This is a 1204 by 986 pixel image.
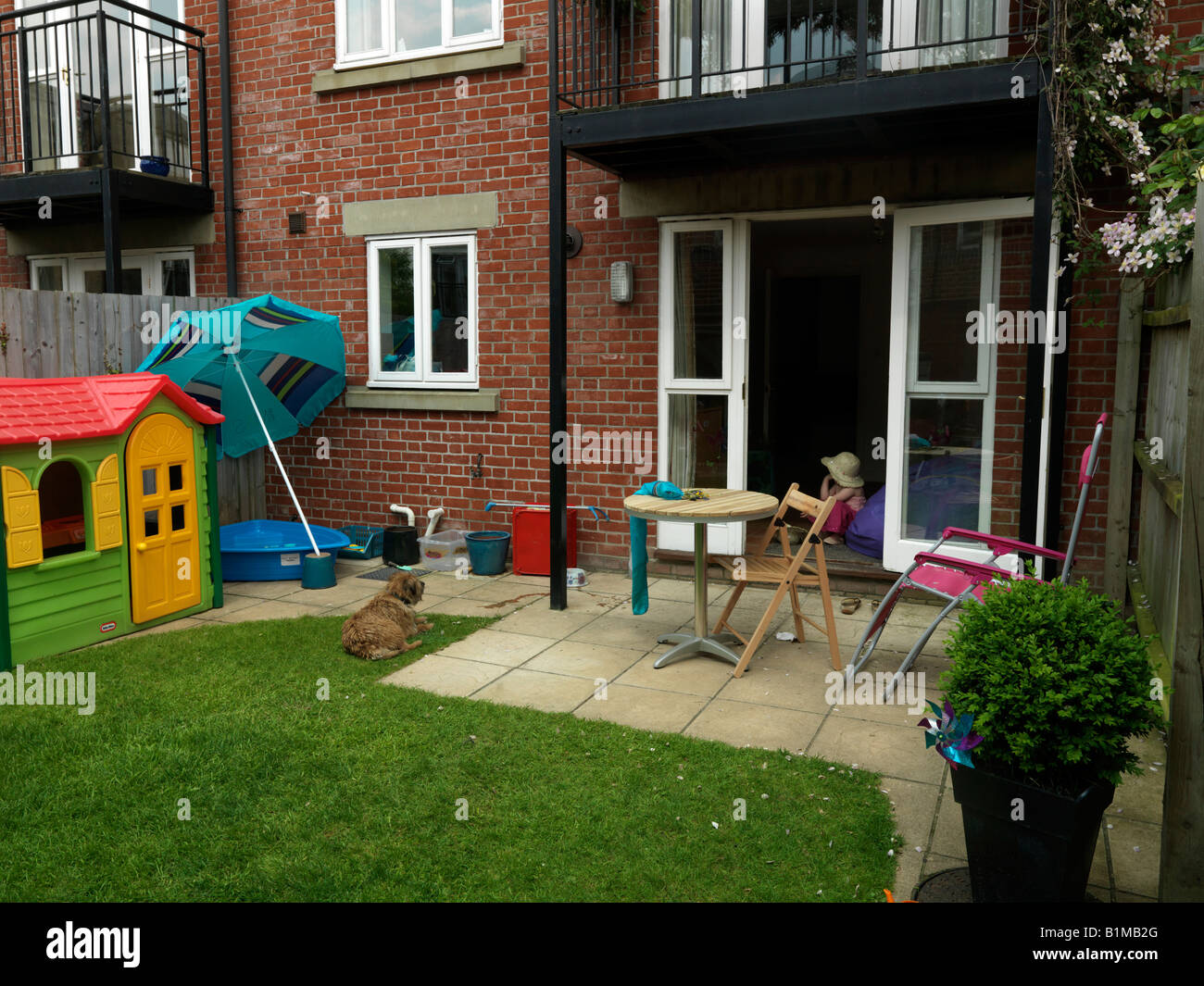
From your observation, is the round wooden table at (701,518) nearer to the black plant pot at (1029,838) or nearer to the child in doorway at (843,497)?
the child in doorway at (843,497)

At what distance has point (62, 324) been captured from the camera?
22.4 ft

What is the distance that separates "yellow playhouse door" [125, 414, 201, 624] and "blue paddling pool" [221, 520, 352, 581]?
103 centimetres

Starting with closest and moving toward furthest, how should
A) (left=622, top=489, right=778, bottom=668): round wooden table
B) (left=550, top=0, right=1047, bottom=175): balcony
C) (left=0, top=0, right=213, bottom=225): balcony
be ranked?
(left=622, top=489, right=778, bottom=668): round wooden table, (left=550, top=0, right=1047, bottom=175): balcony, (left=0, top=0, right=213, bottom=225): balcony

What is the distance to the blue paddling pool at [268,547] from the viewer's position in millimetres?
7523

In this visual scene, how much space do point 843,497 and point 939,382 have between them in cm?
142

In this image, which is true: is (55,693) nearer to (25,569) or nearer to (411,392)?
(25,569)

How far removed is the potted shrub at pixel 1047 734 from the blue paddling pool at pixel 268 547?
19.3 ft

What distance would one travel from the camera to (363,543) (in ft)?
27.9

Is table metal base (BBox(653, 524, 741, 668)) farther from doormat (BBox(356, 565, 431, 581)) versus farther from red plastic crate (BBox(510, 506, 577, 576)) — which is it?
doormat (BBox(356, 565, 431, 581))

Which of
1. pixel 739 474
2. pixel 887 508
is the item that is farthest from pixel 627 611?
pixel 887 508

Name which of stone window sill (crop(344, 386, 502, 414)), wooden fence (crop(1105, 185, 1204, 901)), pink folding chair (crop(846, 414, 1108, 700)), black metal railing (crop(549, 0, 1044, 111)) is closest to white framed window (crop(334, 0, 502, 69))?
black metal railing (crop(549, 0, 1044, 111))

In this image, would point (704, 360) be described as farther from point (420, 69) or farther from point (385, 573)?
point (420, 69)

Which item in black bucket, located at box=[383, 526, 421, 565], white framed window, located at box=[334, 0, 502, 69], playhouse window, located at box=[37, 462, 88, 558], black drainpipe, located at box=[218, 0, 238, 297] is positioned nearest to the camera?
playhouse window, located at box=[37, 462, 88, 558]

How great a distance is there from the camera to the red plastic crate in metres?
7.59
